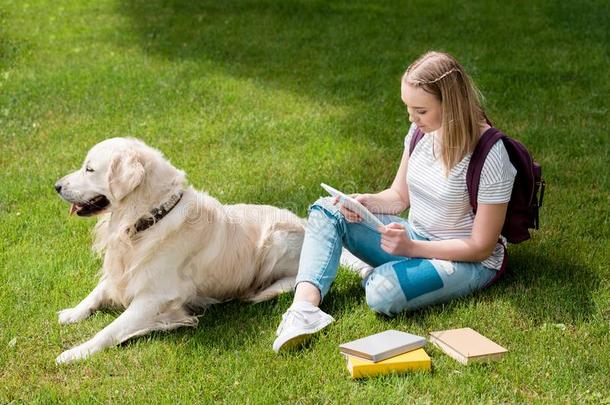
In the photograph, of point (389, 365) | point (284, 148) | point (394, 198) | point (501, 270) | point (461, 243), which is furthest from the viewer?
point (284, 148)

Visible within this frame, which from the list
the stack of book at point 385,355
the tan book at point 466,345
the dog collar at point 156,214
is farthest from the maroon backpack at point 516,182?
the dog collar at point 156,214

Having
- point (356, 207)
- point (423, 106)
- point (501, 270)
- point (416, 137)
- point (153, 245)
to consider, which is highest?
point (423, 106)

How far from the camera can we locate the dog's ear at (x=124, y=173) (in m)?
4.14

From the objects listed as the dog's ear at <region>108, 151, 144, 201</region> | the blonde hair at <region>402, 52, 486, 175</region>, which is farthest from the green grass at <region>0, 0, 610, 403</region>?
the blonde hair at <region>402, 52, 486, 175</region>

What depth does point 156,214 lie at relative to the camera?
4.34 m

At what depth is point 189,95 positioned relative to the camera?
8.70m

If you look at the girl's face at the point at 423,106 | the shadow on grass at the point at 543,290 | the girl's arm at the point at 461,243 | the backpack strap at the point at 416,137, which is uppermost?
the girl's face at the point at 423,106

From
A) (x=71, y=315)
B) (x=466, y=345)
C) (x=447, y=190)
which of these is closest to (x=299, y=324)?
(x=466, y=345)

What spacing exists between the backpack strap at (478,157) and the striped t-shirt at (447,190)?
0.02 m

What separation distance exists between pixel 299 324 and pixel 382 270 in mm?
586

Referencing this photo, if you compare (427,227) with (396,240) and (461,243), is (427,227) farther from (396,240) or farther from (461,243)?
(396,240)

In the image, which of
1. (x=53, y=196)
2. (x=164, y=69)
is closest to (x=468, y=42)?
(x=164, y=69)

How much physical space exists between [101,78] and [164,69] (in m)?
0.74

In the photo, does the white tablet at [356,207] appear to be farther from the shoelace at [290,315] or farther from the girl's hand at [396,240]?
the shoelace at [290,315]
